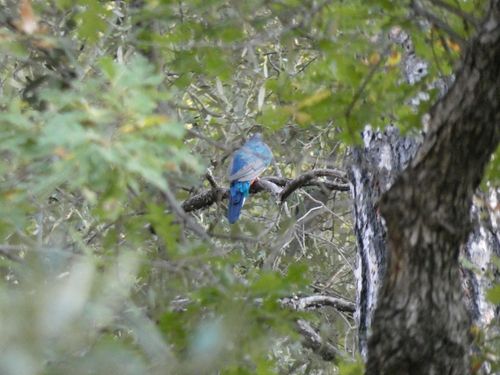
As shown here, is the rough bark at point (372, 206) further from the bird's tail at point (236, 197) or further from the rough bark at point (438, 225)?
the bird's tail at point (236, 197)

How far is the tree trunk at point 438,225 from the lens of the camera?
202 centimetres

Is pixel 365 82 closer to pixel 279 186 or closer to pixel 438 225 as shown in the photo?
pixel 438 225

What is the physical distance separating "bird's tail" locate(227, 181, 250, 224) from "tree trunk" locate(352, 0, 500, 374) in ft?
10.2

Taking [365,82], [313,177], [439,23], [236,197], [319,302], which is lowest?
[236,197]

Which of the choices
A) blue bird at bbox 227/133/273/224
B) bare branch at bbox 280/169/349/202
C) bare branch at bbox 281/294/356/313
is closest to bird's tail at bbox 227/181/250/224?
blue bird at bbox 227/133/273/224

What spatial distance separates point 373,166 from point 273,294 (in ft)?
4.93

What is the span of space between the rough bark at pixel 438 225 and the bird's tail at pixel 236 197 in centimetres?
311

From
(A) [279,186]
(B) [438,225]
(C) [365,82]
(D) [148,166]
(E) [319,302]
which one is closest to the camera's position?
(D) [148,166]

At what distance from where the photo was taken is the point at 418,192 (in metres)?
2.06

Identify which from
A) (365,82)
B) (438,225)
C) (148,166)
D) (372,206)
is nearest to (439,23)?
(365,82)

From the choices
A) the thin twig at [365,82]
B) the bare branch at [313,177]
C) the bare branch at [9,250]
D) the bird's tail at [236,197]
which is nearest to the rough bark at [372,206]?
the bare branch at [313,177]

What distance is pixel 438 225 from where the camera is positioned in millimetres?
2072

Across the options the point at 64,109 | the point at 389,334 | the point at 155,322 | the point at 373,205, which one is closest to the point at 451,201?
the point at 389,334

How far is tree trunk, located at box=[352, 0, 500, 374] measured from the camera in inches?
79.4
